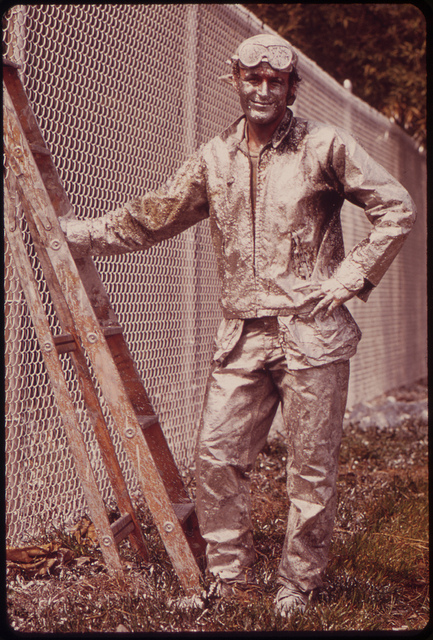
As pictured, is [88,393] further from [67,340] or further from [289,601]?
[289,601]

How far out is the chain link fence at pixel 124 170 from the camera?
4.04 m

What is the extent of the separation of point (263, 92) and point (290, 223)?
484 millimetres

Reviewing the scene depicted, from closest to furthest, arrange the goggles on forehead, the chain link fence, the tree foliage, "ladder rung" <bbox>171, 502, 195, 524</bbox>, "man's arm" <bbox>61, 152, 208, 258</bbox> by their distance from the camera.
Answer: the goggles on forehead, "man's arm" <bbox>61, 152, 208, 258</bbox>, "ladder rung" <bbox>171, 502, 195, 524</bbox>, the chain link fence, the tree foliage

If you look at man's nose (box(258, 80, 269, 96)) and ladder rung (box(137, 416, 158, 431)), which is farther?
ladder rung (box(137, 416, 158, 431))

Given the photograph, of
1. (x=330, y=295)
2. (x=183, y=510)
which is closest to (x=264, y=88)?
(x=330, y=295)

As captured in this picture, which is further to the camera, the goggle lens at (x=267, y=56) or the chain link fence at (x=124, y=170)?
the chain link fence at (x=124, y=170)

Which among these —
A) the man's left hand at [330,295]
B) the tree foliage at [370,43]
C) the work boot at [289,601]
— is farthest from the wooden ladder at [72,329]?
the tree foliage at [370,43]

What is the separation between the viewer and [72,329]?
3400 mm

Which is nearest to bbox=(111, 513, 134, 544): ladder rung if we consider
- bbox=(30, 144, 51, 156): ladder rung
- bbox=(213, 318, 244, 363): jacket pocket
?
bbox=(213, 318, 244, 363): jacket pocket

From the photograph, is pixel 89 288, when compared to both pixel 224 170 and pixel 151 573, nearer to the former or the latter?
pixel 224 170

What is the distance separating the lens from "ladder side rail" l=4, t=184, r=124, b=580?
10.5 ft

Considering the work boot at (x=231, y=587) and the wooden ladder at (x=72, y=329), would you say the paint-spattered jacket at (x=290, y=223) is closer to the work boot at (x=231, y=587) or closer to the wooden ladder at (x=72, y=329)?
the wooden ladder at (x=72, y=329)

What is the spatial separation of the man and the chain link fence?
1.09 m

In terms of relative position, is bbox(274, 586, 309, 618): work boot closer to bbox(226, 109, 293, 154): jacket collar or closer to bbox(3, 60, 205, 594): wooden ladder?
bbox(3, 60, 205, 594): wooden ladder
